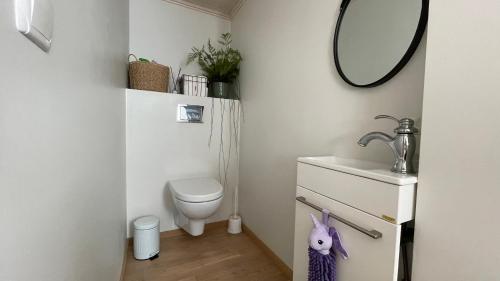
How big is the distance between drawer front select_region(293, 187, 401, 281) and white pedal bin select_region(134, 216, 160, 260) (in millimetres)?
1137

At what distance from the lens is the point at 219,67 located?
6.25ft

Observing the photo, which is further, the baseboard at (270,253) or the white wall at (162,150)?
the white wall at (162,150)

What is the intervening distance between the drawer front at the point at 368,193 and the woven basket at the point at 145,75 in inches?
55.8

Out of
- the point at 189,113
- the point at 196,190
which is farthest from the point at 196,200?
the point at 189,113

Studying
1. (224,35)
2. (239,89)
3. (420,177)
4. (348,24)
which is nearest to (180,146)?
(239,89)

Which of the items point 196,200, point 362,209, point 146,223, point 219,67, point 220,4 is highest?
point 220,4

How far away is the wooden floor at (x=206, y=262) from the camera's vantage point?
1.34m

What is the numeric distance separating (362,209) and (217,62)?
5.48ft

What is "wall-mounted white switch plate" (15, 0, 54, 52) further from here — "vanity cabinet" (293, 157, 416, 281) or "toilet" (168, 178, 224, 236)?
"toilet" (168, 178, 224, 236)

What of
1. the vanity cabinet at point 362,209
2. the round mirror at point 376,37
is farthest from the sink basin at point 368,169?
the round mirror at point 376,37

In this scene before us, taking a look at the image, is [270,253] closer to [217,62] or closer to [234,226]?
[234,226]

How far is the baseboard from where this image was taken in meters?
1.34

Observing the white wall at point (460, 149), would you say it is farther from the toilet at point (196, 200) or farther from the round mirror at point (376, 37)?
the toilet at point (196, 200)

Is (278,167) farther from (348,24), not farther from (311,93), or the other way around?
(348,24)
